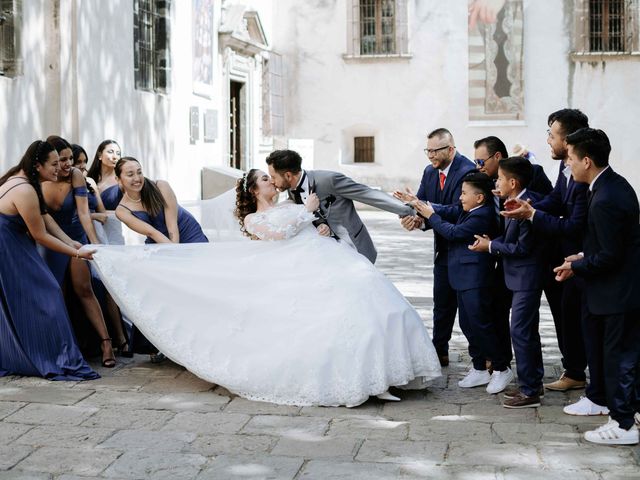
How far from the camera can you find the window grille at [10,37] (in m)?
11.5

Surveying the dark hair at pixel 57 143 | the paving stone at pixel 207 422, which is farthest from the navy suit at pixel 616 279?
the dark hair at pixel 57 143

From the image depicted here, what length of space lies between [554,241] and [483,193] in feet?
1.91

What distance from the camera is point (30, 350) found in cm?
726

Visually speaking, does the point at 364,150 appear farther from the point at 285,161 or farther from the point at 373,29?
the point at 285,161

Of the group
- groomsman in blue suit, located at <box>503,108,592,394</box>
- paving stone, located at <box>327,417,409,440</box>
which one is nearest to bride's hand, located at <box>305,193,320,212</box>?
groomsman in blue suit, located at <box>503,108,592,394</box>

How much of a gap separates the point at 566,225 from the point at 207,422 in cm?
238

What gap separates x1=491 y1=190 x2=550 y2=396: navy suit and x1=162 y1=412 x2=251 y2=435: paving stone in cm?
172

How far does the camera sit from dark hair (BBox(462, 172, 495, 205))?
6.79 metres

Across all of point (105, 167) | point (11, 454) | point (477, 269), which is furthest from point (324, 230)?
point (105, 167)

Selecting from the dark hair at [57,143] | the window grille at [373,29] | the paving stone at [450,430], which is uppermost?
the window grille at [373,29]

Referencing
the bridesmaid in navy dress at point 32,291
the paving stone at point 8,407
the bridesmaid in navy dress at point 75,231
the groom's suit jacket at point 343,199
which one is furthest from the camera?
the bridesmaid in navy dress at point 75,231

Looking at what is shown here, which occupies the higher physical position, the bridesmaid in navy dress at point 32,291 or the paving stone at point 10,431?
the bridesmaid in navy dress at point 32,291

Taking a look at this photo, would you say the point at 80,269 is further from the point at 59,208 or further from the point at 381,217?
the point at 381,217

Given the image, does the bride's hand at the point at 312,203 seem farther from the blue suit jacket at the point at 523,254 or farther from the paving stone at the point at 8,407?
the paving stone at the point at 8,407
